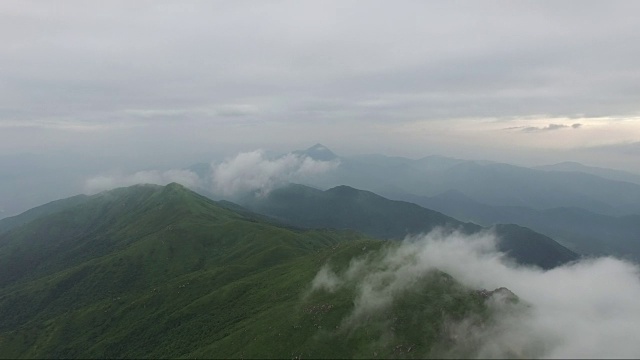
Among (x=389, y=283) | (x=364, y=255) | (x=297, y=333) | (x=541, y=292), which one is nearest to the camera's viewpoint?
(x=297, y=333)

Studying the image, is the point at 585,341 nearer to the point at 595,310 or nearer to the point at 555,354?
the point at 555,354

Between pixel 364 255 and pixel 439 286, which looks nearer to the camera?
pixel 439 286

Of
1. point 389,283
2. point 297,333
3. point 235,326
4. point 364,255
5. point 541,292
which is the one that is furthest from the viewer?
point 364,255

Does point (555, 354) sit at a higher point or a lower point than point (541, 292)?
higher

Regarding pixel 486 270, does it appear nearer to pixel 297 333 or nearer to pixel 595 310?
pixel 595 310

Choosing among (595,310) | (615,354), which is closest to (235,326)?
(615,354)

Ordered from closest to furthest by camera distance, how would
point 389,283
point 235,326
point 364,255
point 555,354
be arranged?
1. point 555,354
2. point 389,283
3. point 235,326
4. point 364,255

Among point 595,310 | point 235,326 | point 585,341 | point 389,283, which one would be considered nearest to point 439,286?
point 389,283

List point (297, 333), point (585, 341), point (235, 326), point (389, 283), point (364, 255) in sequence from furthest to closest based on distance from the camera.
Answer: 1. point (364, 255)
2. point (235, 326)
3. point (389, 283)
4. point (297, 333)
5. point (585, 341)

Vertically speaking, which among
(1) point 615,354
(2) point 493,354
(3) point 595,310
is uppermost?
(2) point 493,354
